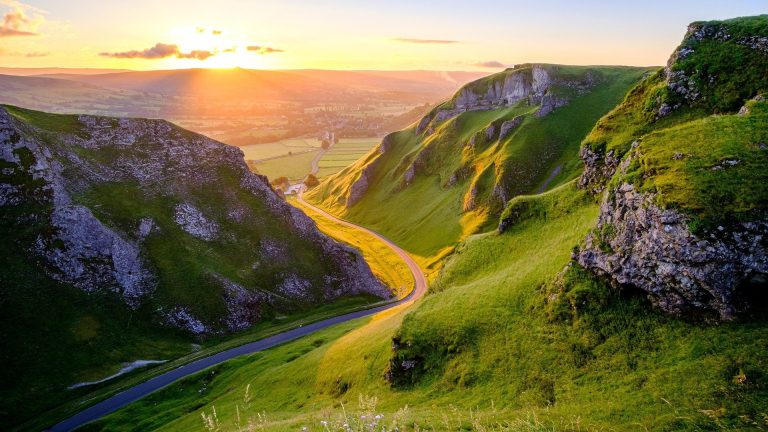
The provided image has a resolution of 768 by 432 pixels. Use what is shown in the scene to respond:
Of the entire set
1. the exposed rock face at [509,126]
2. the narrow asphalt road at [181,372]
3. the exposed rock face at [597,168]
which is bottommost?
the narrow asphalt road at [181,372]

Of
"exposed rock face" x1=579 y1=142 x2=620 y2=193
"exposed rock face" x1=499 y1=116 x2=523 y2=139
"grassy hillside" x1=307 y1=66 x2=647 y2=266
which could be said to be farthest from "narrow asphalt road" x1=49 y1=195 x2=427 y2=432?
"exposed rock face" x1=499 y1=116 x2=523 y2=139

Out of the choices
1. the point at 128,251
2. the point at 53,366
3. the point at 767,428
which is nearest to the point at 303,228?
the point at 128,251

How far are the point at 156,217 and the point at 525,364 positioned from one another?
102403mm

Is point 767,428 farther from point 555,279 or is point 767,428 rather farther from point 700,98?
point 700,98

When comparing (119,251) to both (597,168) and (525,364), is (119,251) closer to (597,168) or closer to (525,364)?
(525,364)

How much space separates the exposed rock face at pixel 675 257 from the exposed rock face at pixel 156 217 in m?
88.7

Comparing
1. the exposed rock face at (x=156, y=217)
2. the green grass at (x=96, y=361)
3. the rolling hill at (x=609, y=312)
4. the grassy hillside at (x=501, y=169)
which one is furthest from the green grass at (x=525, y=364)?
the grassy hillside at (x=501, y=169)

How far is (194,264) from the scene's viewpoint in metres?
106

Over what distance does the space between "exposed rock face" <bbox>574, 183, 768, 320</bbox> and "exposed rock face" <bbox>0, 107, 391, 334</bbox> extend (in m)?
88.7

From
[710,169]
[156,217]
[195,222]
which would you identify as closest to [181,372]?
[156,217]

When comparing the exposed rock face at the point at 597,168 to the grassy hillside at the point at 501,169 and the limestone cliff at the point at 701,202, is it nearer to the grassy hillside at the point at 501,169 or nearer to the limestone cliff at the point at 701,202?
the limestone cliff at the point at 701,202

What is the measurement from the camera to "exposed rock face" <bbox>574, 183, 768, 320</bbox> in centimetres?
3139

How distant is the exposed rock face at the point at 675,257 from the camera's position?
103 feet

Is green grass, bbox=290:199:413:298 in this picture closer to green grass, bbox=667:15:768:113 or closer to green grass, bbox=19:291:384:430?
green grass, bbox=19:291:384:430
